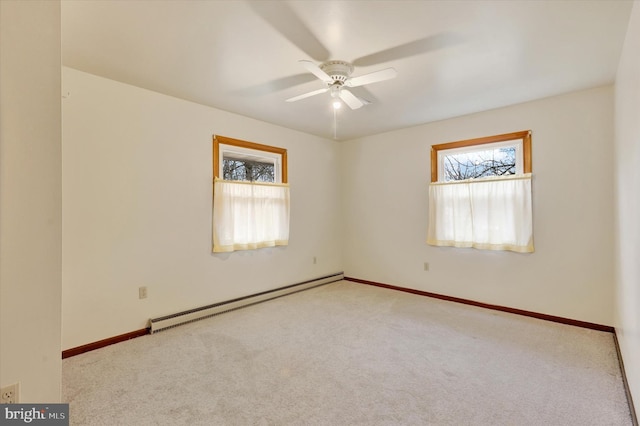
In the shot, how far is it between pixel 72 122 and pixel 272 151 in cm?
221

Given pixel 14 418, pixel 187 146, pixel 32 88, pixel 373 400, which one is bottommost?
pixel 373 400

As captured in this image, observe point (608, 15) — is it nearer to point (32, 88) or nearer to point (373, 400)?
point (373, 400)

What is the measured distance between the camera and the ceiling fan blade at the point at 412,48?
2.16m

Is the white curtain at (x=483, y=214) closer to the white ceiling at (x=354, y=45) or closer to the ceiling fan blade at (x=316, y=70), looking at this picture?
the white ceiling at (x=354, y=45)

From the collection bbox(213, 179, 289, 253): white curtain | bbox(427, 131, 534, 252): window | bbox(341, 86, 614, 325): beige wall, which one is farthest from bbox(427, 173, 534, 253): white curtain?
bbox(213, 179, 289, 253): white curtain

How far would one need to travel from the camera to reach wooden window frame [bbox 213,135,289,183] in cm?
360

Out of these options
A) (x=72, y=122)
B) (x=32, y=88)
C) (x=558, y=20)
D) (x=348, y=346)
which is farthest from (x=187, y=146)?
(x=558, y=20)

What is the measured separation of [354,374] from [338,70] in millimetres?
2366

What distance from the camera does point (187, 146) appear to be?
132 inches

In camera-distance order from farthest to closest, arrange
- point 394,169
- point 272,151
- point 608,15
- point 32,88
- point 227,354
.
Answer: point 394,169, point 272,151, point 227,354, point 608,15, point 32,88

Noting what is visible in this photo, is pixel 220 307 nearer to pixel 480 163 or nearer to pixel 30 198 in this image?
pixel 30 198

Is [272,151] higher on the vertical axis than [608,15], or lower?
lower

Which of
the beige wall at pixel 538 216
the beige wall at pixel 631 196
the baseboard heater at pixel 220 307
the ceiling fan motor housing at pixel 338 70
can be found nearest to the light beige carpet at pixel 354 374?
the baseboard heater at pixel 220 307

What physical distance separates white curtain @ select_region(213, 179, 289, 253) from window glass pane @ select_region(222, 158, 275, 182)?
0.56ft
